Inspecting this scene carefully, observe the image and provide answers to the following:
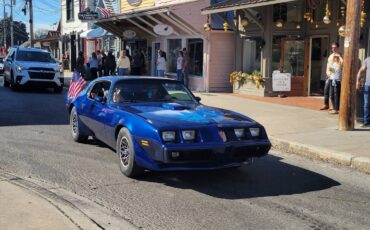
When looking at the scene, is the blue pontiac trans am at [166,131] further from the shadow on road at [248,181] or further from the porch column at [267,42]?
the porch column at [267,42]

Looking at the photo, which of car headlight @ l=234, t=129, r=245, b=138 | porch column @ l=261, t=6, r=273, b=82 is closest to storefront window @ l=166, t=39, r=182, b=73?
porch column @ l=261, t=6, r=273, b=82

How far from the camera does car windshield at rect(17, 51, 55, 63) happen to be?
824 inches

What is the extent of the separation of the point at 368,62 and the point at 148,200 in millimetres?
7163

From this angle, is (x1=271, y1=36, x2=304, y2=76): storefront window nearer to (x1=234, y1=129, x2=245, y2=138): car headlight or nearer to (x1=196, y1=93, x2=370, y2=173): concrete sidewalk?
(x1=196, y1=93, x2=370, y2=173): concrete sidewalk

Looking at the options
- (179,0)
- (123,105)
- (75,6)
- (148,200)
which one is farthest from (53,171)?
(75,6)

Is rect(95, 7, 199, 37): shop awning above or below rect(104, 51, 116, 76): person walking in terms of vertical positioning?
above

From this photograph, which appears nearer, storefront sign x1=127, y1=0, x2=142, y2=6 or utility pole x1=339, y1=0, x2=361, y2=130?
utility pole x1=339, y1=0, x2=361, y2=130

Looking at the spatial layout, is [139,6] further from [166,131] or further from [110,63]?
[166,131]

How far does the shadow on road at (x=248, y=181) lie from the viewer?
6.32m

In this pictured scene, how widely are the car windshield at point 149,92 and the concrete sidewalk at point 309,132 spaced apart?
7.51 ft

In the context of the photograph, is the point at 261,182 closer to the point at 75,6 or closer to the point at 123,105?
the point at 123,105

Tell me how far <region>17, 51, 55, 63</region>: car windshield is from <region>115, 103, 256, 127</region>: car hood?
48.3ft

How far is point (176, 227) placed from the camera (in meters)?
4.97

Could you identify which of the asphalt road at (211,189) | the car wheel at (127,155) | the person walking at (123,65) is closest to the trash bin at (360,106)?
the asphalt road at (211,189)
